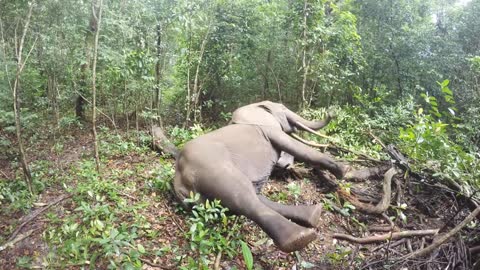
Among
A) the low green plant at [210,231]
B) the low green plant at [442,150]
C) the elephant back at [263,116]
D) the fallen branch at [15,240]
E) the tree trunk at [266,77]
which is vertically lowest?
the tree trunk at [266,77]

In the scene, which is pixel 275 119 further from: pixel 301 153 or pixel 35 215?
pixel 35 215

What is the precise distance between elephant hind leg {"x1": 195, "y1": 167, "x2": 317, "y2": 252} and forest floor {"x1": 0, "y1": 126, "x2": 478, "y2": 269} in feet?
1.33

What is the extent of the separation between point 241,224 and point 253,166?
776 millimetres

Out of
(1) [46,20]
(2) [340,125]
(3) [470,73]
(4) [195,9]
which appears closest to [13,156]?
(1) [46,20]

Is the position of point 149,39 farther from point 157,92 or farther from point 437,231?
point 437,231

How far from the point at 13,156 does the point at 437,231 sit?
23.7 ft

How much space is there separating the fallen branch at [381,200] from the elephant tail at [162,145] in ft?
9.31

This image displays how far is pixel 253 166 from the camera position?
4.52 m

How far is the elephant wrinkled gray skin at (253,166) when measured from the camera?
11.3 feet

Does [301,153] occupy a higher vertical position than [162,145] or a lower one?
higher

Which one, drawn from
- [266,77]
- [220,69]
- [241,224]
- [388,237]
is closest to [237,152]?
[241,224]

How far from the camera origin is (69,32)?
7879 millimetres

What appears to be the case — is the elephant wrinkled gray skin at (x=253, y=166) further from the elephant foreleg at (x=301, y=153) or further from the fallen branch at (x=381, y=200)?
the fallen branch at (x=381, y=200)

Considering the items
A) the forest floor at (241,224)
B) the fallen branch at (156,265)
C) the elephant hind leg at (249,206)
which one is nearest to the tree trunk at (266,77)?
the forest floor at (241,224)
